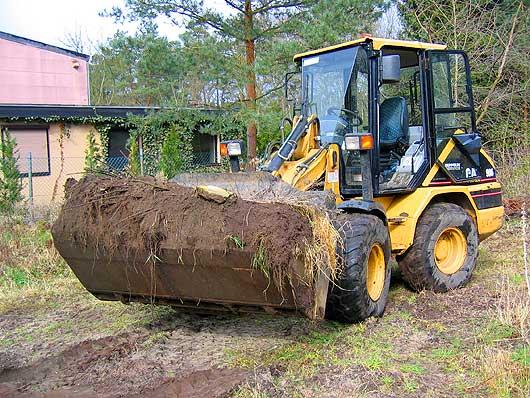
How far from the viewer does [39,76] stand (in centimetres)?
2608

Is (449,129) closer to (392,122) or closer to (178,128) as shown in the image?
(392,122)

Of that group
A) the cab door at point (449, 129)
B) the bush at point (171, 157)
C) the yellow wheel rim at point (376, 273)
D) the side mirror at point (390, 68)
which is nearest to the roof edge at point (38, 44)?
the bush at point (171, 157)

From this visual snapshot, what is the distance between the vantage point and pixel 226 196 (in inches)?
194

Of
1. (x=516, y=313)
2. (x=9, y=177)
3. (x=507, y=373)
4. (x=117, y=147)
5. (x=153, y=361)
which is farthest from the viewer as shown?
(x=117, y=147)

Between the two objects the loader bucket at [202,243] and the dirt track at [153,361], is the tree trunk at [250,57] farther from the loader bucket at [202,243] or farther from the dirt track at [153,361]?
the loader bucket at [202,243]

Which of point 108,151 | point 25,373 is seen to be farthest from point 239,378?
point 108,151

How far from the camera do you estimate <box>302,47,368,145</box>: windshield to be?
673 centimetres

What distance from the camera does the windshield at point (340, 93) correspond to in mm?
6734

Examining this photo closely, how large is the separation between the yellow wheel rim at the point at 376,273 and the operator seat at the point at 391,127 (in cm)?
133

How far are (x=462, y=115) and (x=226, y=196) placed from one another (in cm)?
442

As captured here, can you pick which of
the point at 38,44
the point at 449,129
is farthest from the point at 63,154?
the point at 449,129

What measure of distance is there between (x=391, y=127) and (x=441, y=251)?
157 centimetres

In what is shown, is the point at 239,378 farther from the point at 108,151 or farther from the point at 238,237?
the point at 108,151

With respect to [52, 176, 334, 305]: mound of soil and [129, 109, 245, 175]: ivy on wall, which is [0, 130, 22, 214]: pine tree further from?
[52, 176, 334, 305]: mound of soil
